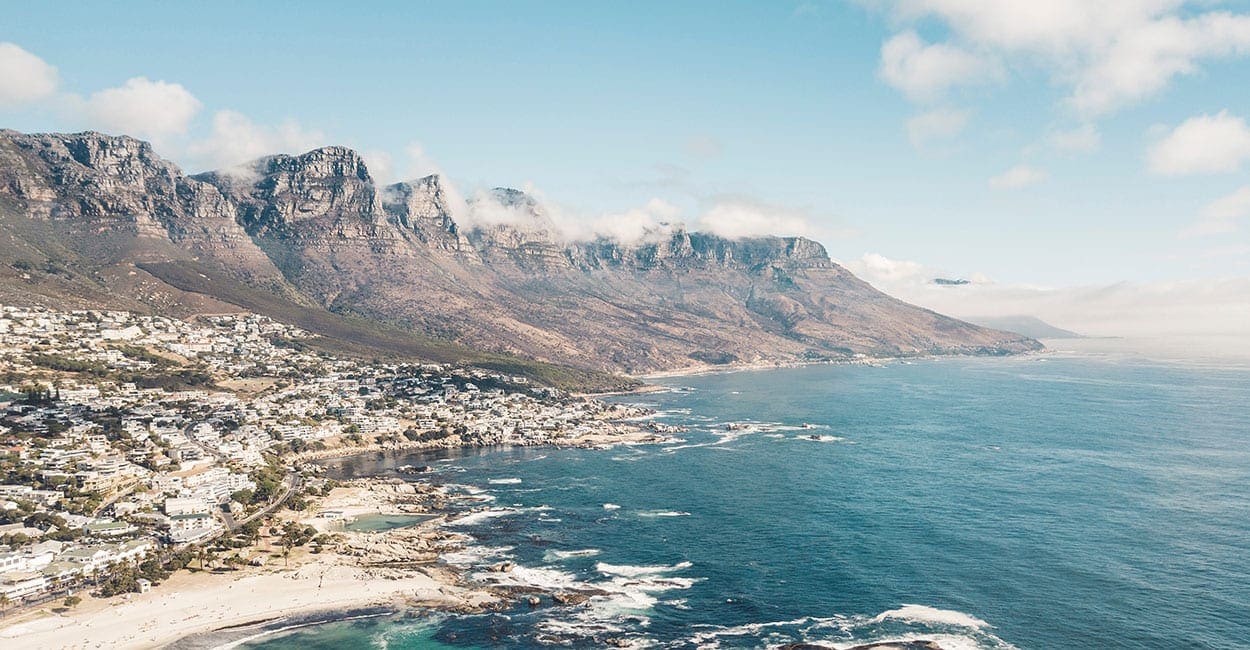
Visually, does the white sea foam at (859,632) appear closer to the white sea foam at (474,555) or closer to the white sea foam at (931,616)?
the white sea foam at (931,616)

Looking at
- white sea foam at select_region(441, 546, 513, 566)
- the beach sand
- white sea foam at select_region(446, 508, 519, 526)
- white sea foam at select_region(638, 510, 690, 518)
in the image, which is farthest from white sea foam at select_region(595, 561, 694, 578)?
white sea foam at select_region(446, 508, 519, 526)

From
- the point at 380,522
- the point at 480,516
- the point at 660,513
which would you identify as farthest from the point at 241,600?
the point at 660,513

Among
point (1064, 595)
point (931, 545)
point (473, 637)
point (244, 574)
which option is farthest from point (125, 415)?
point (1064, 595)

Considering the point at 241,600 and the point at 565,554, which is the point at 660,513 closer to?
the point at 565,554

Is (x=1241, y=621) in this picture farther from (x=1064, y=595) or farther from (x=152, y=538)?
(x=152, y=538)

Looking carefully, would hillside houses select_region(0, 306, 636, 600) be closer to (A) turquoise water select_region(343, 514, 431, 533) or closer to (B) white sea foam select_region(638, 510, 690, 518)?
(A) turquoise water select_region(343, 514, 431, 533)

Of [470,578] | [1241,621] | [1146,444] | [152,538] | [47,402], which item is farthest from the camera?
[1146,444]
